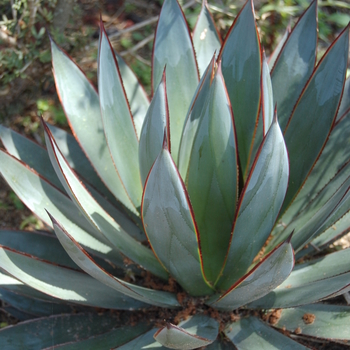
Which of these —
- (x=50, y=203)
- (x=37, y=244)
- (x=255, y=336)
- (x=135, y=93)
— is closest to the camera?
(x=255, y=336)

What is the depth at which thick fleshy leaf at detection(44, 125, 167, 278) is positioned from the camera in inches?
45.8

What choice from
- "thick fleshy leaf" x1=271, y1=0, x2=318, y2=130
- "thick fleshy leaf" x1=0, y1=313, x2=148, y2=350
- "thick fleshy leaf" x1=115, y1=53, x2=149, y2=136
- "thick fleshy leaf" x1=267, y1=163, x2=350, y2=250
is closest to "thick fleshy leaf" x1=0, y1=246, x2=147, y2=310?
"thick fleshy leaf" x1=0, y1=313, x2=148, y2=350

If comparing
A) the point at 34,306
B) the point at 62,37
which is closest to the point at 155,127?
the point at 34,306

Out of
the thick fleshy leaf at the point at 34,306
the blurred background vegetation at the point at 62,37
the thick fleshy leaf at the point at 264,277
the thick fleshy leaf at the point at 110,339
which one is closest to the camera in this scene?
the thick fleshy leaf at the point at 264,277

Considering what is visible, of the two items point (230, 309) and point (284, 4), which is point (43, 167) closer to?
point (230, 309)

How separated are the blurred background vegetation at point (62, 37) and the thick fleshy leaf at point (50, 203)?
2.64 ft

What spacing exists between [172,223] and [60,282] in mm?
450

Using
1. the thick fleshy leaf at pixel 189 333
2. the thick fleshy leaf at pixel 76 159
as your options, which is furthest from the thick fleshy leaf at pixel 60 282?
the thick fleshy leaf at pixel 76 159

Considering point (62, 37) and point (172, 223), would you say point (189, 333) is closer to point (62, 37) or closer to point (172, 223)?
point (172, 223)

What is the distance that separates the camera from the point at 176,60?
1480mm

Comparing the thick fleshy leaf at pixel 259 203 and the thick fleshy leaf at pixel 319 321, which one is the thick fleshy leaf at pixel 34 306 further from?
the thick fleshy leaf at pixel 319 321

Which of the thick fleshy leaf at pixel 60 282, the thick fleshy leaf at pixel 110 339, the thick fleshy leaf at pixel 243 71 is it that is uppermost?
the thick fleshy leaf at pixel 243 71

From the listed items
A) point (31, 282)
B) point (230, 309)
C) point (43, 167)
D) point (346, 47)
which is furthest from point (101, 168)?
point (346, 47)

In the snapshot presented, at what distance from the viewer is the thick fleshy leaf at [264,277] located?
3.20ft
